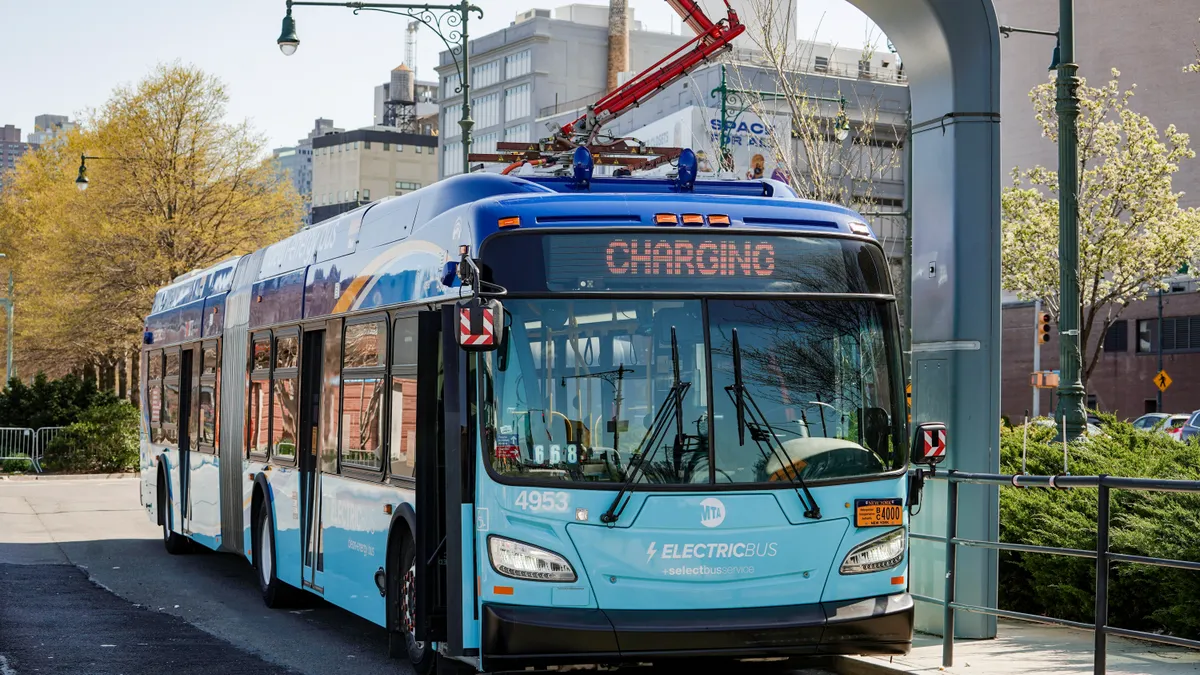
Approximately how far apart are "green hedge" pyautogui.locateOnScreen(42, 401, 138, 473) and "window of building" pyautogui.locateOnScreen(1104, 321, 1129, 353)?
156 feet

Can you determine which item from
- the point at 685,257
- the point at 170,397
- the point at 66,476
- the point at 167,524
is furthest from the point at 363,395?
the point at 66,476

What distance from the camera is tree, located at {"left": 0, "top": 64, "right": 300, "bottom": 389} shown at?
154 feet

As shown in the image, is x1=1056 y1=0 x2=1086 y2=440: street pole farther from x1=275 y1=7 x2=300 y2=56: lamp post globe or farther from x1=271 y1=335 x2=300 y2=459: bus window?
x1=275 y1=7 x2=300 y2=56: lamp post globe

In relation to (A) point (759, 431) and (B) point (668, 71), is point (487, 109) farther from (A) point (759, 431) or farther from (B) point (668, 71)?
(A) point (759, 431)

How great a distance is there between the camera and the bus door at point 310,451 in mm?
11805

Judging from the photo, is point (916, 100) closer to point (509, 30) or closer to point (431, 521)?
point (431, 521)

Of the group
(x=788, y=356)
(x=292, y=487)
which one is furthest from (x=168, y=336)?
(x=788, y=356)

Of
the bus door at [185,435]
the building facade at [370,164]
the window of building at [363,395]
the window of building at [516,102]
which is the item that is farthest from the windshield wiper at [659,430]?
the building facade at [370,164]

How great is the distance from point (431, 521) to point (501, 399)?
125cm

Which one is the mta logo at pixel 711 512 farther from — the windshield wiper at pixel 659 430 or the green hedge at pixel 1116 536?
the green hedge at pixel 1116 536

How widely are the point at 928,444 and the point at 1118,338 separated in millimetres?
64643

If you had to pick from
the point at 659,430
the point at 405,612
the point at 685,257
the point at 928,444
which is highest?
the point at 685,257

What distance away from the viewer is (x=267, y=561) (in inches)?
531

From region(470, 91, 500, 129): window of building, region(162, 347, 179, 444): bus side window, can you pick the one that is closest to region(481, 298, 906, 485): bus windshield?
region(162, 347, 179, 444): bus side window
